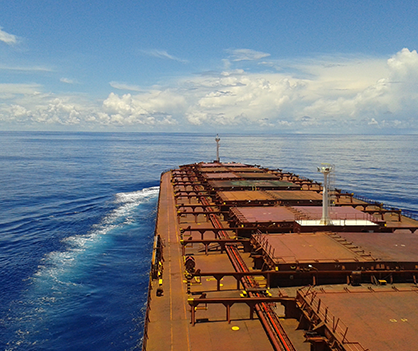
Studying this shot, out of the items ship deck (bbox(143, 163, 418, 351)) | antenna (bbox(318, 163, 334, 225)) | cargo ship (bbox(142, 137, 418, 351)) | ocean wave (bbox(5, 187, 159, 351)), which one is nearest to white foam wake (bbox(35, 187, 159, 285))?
ocean wave (bbox(5, 187, 159, 351))

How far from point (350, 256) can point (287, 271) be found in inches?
223

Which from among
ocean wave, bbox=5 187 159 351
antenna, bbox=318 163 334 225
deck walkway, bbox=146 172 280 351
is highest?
antenna, bbox=318 163 334 225

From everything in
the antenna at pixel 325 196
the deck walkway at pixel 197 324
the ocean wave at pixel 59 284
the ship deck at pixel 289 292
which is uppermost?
the antenna at pixel 325 196

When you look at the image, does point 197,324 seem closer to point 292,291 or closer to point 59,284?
point 292,291

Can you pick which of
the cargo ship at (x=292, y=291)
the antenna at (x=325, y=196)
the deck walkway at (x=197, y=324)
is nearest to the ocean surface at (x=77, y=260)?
the deck walkway at (x=197, y=324)

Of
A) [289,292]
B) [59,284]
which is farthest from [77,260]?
[289,292]

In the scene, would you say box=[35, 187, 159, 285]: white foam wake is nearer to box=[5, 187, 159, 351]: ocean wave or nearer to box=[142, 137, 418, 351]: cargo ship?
box=[5, 187, 159, 351]: ocean wave

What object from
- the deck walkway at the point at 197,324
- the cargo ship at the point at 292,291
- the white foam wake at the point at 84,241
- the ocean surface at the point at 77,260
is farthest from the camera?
the white foam wake at the point at 84,241

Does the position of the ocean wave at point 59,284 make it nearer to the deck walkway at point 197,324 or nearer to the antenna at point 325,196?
the deck walkway at point 197,324

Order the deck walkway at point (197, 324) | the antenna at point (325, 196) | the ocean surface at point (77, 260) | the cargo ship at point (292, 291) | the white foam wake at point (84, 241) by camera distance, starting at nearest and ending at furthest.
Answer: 1. the cargo ship at point (292, 291)
2. the deck walkway at point (197, 324)
3. the ocean surface at point (77, 260)
4. the antenna at point (325, 196)
5. the white foam wake at point (84, 241)

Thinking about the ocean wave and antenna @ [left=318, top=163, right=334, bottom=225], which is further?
antenna @ [left=318, top=163, right=334, bottom=225]

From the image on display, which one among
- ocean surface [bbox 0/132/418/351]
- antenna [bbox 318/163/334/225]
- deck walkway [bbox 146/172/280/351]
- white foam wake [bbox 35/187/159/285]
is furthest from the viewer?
white foam wake [bbox 35/187/159/285]

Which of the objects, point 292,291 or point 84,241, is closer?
point 292,291

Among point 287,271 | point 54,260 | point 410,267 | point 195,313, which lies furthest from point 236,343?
point 54,260
